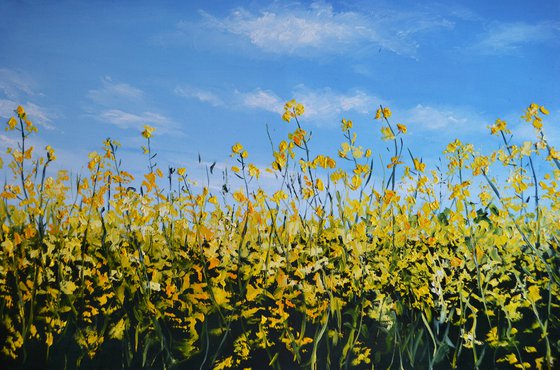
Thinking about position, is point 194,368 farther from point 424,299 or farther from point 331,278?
point 424,299

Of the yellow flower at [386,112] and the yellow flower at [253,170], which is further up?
the yellow flower at [386,112]

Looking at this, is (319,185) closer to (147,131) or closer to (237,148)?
(237,148)

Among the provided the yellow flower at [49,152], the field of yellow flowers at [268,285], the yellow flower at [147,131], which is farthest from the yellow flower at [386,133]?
the yellow flower at [49,152]

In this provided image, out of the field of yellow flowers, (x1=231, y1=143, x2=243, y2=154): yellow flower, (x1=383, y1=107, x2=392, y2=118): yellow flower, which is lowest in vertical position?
the field of yellow flowers

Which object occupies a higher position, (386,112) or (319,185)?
(386,112)

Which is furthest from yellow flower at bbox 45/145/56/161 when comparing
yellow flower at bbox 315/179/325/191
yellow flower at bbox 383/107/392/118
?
yellow flower at bbox 383/107/392/118

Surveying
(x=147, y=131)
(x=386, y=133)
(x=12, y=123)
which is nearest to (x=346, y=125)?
(x=386, y=133)

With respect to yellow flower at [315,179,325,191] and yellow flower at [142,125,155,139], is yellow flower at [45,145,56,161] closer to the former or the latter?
yellow flower at [142,125,155,139]

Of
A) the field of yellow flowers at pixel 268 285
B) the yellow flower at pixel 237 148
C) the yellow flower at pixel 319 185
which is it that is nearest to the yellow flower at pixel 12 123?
the field of yellow flowers at pixel 268 285

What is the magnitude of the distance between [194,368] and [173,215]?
109 centimetres

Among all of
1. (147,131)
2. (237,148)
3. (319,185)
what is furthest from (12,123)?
(319,185)

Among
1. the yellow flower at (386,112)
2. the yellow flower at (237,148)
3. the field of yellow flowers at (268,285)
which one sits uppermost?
the yellow flower at (386,112)

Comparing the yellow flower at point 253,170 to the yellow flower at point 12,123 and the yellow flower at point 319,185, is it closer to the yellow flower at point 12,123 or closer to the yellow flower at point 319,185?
→ the yellow flower at point 319,185

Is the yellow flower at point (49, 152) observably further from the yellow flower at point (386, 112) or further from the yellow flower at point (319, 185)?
the yellow flower at point (386, 112)
